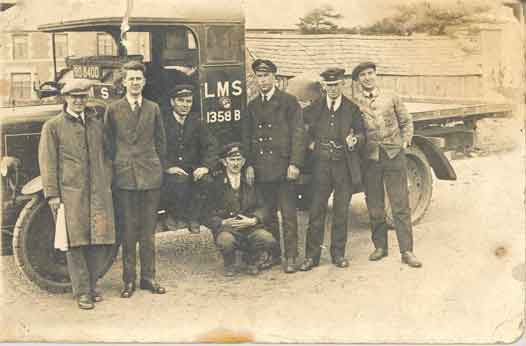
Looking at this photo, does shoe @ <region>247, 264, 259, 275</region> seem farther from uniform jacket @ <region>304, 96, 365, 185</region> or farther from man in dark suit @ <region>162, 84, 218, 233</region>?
uniform jacket @ <region>304, 96, 365, 185</region>

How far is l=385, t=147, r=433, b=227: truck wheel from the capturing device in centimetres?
556

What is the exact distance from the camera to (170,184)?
4902mm

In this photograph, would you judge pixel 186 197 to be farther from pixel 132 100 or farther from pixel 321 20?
pixel 321 20

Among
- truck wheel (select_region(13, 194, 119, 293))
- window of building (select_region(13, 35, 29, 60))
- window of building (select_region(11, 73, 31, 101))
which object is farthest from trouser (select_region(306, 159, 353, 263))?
window of building (select_region(13, 35, 29, 60))

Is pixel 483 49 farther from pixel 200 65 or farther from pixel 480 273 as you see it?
pixel 200 65

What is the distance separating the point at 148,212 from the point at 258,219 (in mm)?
749

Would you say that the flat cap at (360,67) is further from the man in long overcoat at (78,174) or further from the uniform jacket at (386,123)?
the man in long overcoat at (78,174)

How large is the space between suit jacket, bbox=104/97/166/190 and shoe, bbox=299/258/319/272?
Answer: 4.00ft

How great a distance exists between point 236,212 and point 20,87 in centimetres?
168

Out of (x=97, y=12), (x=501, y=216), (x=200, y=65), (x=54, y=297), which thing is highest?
(x=97, y=12)

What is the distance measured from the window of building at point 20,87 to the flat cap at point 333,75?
2.02m

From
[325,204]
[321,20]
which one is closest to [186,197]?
[325,204]

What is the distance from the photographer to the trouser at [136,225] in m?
4.79

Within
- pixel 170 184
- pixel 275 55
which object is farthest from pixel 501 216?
pixel 170 184
